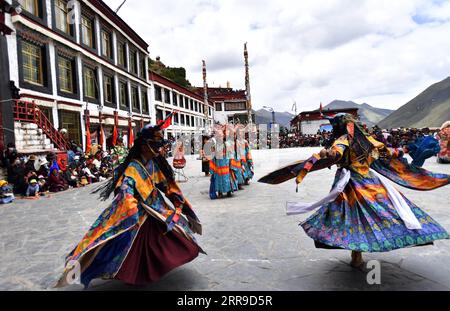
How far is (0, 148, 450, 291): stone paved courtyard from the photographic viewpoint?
321 cm

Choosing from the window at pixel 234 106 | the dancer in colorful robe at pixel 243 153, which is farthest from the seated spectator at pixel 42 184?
the window at pixel 234 106

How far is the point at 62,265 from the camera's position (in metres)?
3.92

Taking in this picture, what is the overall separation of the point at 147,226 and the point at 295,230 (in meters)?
2.58

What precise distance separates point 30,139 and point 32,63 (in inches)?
164

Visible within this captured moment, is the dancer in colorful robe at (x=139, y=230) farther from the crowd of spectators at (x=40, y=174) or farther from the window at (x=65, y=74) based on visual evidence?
the window at (x=65, y=74)

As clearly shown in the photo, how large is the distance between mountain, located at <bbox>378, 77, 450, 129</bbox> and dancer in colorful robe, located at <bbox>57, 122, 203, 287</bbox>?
162 feet

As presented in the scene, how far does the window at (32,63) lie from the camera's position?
1346cm

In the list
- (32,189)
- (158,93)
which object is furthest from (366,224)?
(158,93)

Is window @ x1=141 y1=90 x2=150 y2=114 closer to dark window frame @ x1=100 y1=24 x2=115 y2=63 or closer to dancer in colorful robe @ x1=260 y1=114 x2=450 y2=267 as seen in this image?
dark window frame @ x1=100 y1=24 x2=115 y2=63

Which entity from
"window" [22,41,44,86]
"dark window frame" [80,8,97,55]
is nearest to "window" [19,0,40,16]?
"window" [22,41,44,86]

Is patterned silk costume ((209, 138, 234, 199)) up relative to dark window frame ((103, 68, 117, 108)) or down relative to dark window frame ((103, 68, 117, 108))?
down

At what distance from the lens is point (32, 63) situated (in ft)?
46.0
